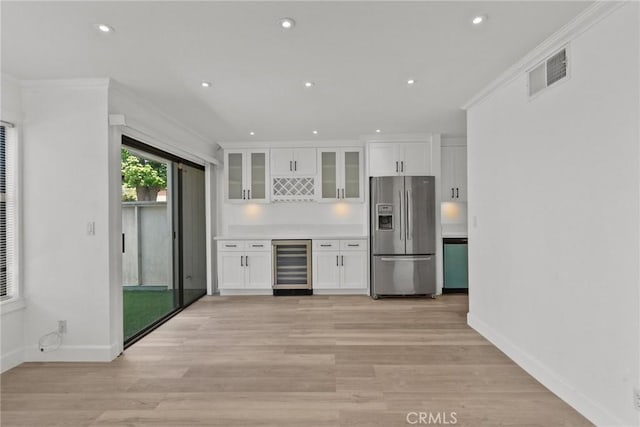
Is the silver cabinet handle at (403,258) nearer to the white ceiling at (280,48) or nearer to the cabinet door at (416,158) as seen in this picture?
the cabinet door at (416,158)

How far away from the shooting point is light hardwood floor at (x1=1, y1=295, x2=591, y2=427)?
200 centimetres

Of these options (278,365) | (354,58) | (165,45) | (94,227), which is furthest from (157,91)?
(278,365)

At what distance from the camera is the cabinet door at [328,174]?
5219mm

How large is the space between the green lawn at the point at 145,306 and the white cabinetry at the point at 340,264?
6.93 ft

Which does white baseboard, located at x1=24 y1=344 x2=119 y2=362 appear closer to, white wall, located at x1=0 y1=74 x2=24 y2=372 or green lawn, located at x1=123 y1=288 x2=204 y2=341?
white wall, located at x1=0 y1=74 x2=24 y2=372

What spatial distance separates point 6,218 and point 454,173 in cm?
544

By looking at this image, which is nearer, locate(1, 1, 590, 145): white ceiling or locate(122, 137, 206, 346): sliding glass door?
locate(1, 1, 590, 145): white ceiling

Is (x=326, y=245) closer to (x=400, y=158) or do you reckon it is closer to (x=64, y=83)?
(x=400, y=158)

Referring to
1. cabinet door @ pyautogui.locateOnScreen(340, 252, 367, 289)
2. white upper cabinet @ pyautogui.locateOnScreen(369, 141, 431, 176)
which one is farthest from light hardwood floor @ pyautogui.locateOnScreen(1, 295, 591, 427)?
white upper cabinet @ pyautogui.locateOnScreen(369, 141, 431, 176)

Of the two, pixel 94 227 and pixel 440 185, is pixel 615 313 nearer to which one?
pixel 440 185

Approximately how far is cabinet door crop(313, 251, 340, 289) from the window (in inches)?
135

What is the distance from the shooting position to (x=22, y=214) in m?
2.75

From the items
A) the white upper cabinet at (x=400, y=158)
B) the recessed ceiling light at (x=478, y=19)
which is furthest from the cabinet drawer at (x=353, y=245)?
the recessed ceiling light at (x=478, y=19)

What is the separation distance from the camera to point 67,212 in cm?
277
